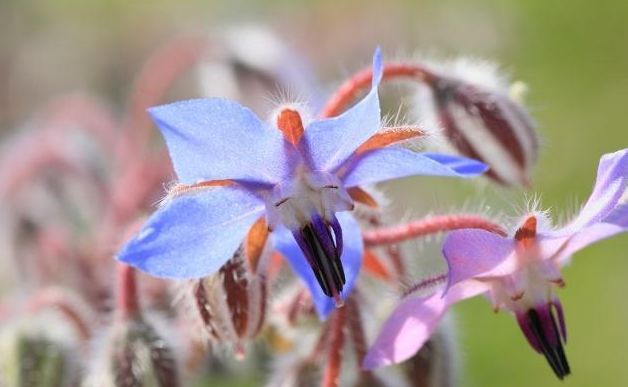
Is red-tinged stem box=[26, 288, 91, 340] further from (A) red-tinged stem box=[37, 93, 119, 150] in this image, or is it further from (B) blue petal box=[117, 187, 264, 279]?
(A) red-tinged stem box=[37, 93, 119, 150]

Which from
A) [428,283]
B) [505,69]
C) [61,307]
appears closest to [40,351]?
[61,307]

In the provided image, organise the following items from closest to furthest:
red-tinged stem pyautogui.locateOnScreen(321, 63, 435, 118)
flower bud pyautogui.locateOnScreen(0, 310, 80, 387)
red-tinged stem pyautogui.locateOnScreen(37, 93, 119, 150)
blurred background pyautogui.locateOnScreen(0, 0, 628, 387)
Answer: red-tinged stem pyautogui.locateOnScreen(321, 63, 435, 118), flower bud pyautogui.locateOnScreen(0, 310, 80, 387), red-tinged stem pyautogui.locateOnScreen(37, 93, 119, 150), blurred background pyautogui.locateOnScreen(0, 0, 628, 387)

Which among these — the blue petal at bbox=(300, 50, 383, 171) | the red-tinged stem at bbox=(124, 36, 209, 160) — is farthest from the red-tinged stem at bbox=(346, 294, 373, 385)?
the red-tinged stem at bbox=(124, 36, 209, 160)

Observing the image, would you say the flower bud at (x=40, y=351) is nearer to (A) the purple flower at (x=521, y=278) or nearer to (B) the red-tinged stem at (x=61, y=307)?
(B) the red-tinged stem at (x=61, y=307)

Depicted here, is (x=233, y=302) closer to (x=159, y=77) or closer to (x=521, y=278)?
(x=521, y=278)

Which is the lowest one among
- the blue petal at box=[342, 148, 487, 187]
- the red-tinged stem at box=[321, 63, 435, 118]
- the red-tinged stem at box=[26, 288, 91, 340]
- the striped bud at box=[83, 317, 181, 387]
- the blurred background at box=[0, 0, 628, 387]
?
the striped bud at box=[83, 317, 181, 387]

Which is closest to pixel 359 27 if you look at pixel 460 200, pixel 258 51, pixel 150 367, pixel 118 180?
pixel 460 200

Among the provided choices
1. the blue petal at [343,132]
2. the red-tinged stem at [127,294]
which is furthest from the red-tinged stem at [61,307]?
the blue petal at [343,132]
